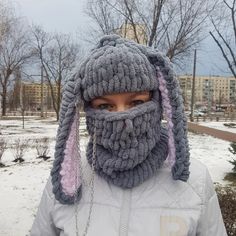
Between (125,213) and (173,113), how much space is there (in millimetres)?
439

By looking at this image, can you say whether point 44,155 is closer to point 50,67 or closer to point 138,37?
point 138,37

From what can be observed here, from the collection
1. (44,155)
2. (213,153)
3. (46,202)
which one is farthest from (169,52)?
(46,202)

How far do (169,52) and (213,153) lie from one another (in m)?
4.83

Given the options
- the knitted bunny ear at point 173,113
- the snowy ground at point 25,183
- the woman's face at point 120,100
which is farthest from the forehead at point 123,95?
the snowy ground at point 25,183

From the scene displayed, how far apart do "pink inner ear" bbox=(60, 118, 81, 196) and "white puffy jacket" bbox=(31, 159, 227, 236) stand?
6cm

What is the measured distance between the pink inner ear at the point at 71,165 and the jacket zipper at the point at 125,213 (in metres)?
0.20

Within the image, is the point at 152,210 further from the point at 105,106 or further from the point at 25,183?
the point at 25,183

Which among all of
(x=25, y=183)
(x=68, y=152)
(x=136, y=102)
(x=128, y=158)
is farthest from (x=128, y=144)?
(x=25, y=183)

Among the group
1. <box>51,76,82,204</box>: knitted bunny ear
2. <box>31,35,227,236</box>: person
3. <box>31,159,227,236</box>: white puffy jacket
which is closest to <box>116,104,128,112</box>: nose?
<box>31,35,227,236</box>: person

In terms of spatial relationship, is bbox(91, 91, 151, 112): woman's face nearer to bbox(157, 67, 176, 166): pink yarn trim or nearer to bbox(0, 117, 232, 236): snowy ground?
bbox(157, 67, 176, 166): pink yarn trim

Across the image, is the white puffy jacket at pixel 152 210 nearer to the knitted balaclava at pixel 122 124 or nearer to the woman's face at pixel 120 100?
the knitted balaclava at pixel 122 124

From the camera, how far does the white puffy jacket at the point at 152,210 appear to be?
1614 mm

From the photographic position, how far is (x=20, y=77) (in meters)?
47.4

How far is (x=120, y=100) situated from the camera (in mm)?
1686
